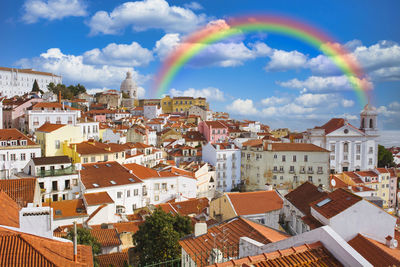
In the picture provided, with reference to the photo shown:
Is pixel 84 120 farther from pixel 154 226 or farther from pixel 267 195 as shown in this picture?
A: pixel 154 226

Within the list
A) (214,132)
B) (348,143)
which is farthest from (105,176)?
(348,143)

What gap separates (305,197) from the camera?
66.1 feet

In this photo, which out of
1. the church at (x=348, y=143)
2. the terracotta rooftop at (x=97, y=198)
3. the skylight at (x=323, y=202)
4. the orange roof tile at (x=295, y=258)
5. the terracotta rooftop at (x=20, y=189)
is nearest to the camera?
the orange roof tile at (x=295, y=258)

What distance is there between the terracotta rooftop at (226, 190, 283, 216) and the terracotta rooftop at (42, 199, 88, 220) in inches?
446

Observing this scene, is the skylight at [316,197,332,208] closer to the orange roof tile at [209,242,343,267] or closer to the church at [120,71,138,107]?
the orange roof tile at [209,242,343,267]

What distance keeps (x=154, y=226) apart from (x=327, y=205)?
8.41 m

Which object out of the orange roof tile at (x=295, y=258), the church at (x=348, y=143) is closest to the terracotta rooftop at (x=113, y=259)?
the orange roof tile at (x=295, y=258)

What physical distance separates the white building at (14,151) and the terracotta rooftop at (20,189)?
19.0 meters

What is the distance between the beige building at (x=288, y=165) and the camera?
51.9 m

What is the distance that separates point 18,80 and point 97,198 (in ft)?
362

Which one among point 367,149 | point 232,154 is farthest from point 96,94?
point 367,149

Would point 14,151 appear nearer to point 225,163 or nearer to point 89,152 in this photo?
point 89,152

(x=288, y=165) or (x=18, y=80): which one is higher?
(x=18, y=80)

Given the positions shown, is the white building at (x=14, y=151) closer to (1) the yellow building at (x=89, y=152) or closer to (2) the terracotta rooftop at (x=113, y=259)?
(1) the yellow building at (x=89, y=152)
